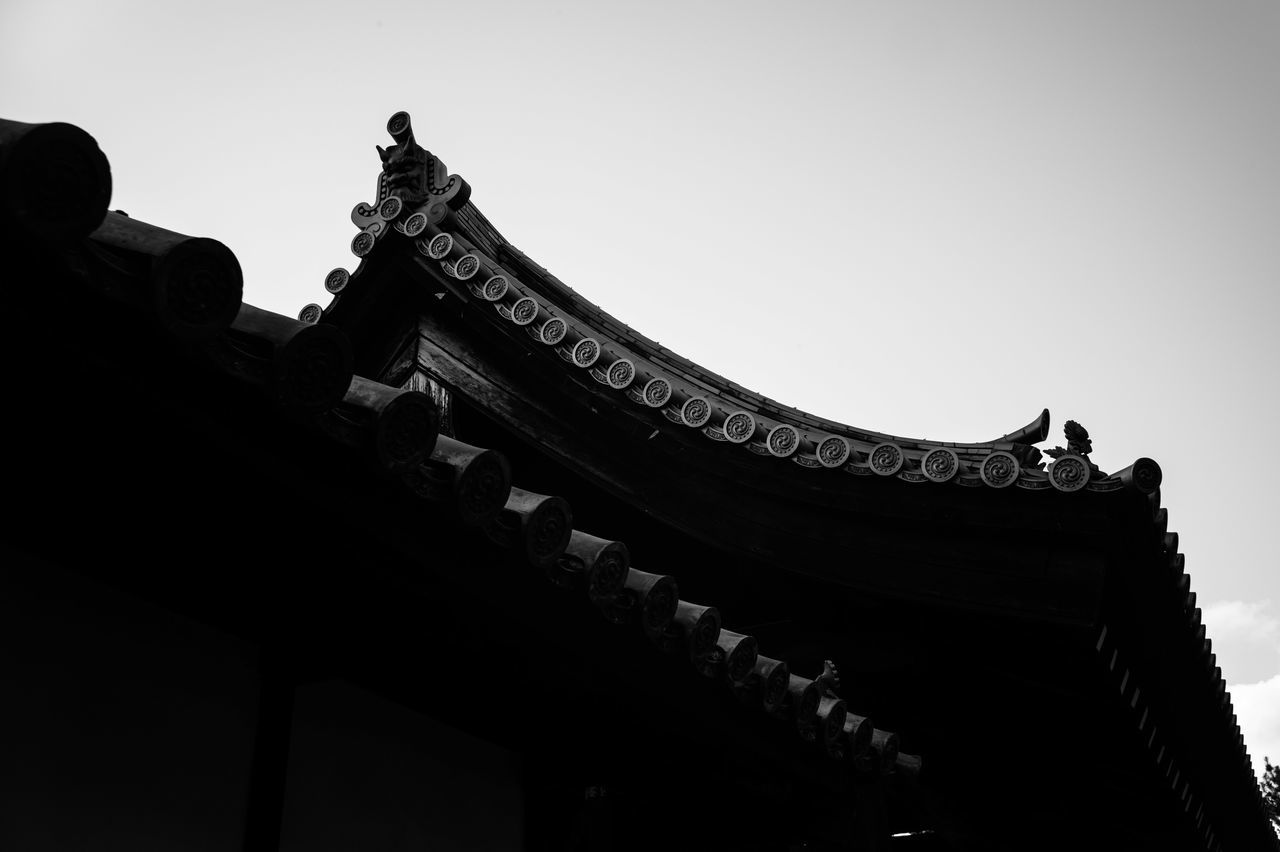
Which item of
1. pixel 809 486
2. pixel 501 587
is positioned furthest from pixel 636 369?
pixel 501 587

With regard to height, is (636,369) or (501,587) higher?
(636,369)

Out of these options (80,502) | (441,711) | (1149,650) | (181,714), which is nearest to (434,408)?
(80,502)

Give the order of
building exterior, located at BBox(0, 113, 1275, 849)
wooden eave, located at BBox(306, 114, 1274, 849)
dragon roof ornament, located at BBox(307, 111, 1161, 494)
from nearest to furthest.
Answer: building exterior, located at BBox(0, 113, 1275, 849), wooden eave, located at BBox(306, 114, 1274, 849), dragon roof ornament, located at BBox(307, 111, 1161, 494)

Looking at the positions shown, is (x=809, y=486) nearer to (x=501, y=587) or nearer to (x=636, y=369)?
(x=636, y=369)

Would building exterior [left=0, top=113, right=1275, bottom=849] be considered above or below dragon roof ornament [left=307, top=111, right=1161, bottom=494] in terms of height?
below

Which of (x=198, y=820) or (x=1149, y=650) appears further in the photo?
(x=1149, y=650)

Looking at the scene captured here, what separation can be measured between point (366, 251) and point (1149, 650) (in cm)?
570

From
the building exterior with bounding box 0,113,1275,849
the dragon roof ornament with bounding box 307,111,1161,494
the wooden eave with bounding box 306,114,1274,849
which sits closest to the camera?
the building exterior with bounding box 0,113,1275,849

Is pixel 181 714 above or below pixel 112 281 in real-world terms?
below

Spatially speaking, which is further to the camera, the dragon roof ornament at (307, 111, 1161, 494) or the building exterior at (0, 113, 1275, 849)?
the dragon roof ornament at (307, 111, 1161, 494)

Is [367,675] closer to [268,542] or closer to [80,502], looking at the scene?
[268,542]

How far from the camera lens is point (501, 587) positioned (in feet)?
12.6

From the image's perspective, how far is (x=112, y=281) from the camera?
2.46 meters

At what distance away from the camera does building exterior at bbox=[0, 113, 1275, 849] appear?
9.75 ft
